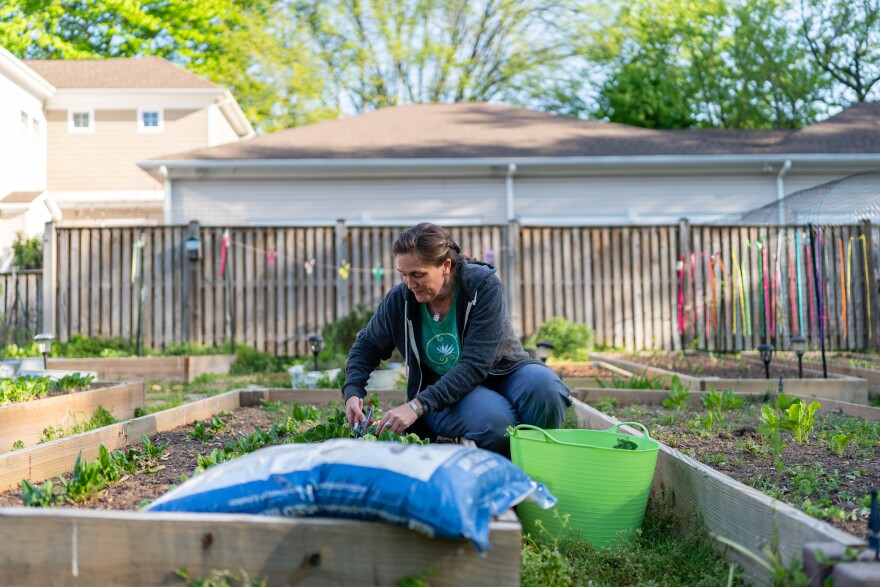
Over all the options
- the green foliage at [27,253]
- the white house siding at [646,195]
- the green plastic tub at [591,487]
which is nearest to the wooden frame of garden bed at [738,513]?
the green plastic tub at [591,487]

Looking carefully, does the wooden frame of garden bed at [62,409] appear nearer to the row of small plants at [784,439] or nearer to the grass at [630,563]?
the grass at [630,563]

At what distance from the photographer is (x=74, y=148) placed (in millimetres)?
19734

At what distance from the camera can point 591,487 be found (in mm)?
2787

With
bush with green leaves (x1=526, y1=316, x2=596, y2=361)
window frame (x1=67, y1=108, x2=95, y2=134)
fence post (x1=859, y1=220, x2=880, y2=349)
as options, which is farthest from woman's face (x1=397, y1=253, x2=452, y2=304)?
window frame (x1=67, y1=108, x2=95, y2=134)

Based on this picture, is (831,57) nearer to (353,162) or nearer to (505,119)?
(505,119)

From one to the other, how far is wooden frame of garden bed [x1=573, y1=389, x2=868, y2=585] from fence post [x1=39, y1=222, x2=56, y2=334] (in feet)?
30.5

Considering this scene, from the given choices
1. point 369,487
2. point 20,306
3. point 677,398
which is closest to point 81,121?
point 20,306

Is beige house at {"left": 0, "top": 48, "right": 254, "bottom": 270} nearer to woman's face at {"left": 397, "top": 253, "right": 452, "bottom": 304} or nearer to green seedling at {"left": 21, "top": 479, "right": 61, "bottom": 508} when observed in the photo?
woman's face at {"left": 397, "top": 253, "right": 452, "bottom": 304}

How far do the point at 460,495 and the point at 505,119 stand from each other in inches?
581

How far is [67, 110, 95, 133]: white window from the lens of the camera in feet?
64.8

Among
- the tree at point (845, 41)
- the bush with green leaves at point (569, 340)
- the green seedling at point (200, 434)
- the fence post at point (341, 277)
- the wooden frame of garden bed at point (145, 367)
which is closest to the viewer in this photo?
the green seedling at point (200, 434)

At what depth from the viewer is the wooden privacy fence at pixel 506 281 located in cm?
1062

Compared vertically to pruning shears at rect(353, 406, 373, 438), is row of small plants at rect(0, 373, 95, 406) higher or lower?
higher

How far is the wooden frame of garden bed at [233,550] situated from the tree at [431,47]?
25.4 m
